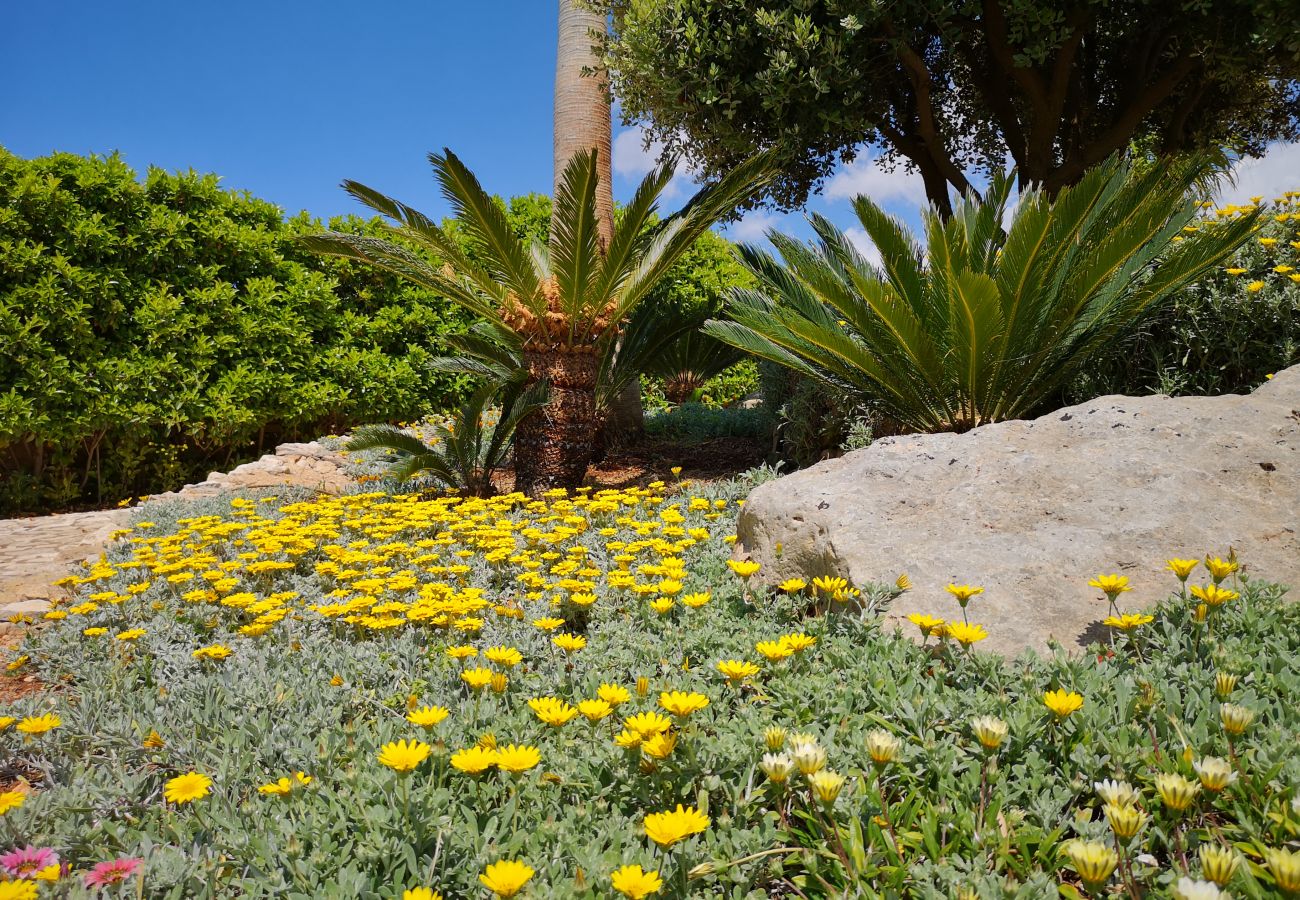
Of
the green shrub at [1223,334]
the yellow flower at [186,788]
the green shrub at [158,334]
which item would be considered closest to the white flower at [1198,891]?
the yellow flower at [186,788]

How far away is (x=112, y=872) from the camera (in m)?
1.32

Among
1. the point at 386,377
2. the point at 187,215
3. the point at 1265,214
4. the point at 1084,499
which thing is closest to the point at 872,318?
the point at 1084,499

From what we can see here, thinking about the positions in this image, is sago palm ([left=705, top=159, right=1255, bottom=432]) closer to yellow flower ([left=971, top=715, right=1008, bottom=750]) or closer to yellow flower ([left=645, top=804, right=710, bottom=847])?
yellow flower ([left=971, top=715, right=1008, bottom=750])

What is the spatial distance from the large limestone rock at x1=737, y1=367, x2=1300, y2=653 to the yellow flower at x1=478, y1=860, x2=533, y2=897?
1627 mm

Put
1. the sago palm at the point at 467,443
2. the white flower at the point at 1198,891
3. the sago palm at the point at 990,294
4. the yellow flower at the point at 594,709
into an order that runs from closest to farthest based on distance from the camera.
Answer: the white flower at the point at 1198,891 < the yellow flower at the point at 594,709 < the sago palm at the point at 990,294 < the sago palm at the point at 467,443

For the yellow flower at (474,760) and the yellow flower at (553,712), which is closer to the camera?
the yellow flower at (474,760)

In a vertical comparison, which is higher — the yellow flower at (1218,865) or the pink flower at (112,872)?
the yellow flower at (1218,865)

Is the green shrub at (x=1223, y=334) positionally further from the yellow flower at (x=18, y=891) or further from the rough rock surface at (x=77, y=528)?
the rough rock surface at (x=77, y=528)

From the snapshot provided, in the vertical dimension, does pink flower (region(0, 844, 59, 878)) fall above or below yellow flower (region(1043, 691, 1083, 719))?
below

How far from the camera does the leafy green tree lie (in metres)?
5.08

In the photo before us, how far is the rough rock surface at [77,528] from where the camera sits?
4086 millimetres

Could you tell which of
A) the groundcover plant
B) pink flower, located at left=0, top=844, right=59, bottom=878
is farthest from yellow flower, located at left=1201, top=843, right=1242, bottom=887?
pink flower, located at left=0, top=844, right=59, bottom=878

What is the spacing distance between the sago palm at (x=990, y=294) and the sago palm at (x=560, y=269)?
39.8 inches

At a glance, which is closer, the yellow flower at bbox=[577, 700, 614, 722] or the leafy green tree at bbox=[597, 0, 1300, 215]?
the yellow flower at bbox=[577, 700, 614, 722]
